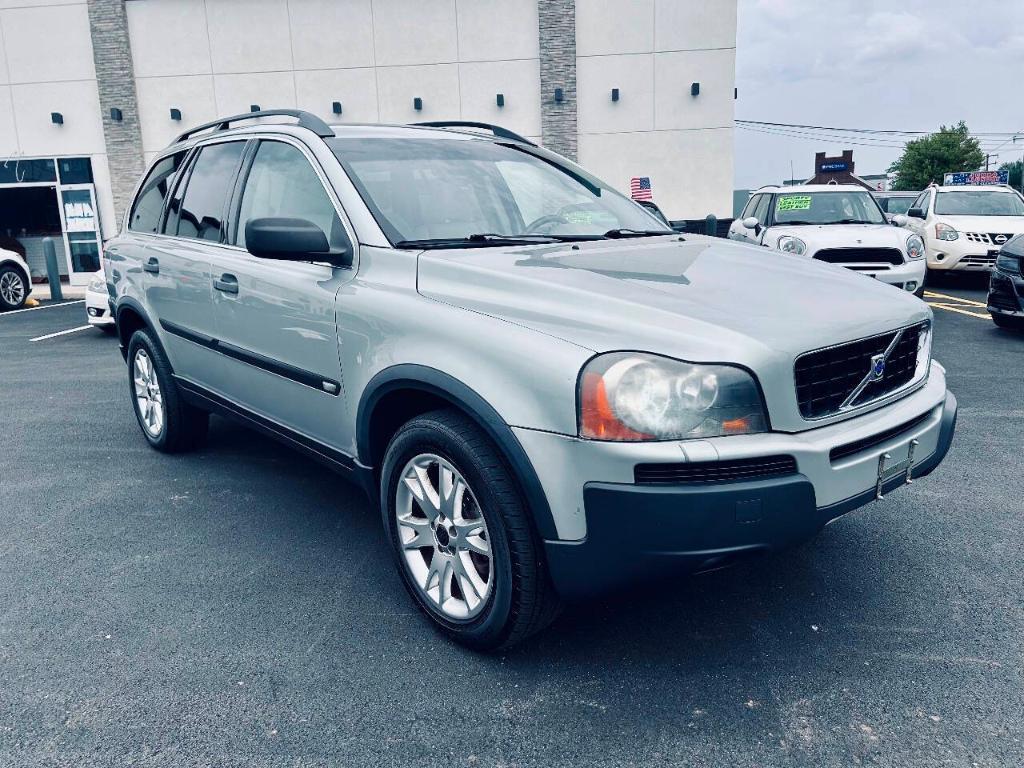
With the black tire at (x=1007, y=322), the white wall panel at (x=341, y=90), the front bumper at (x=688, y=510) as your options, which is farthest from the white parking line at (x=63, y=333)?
the black tire at (x=1007, y=322)

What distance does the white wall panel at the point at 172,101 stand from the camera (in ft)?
59.4

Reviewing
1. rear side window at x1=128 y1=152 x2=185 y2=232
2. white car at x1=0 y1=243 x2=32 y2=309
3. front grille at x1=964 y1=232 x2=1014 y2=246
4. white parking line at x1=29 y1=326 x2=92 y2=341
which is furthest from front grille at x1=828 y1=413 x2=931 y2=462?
white car at x1=0 y1=243 x2=32 y2=309

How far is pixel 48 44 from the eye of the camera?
58.7ft

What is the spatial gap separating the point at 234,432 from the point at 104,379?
9.27 ft

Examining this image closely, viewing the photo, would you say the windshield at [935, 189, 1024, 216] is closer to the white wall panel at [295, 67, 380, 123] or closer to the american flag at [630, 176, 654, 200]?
the american flag at [630, 176, 654, 200]

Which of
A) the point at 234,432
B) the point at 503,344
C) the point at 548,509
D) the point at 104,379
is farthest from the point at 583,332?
the point at 104,379

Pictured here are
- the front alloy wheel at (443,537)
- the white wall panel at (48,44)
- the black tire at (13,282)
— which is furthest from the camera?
the white wall panel at (48,44)

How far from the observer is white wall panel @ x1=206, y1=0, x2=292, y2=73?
17672 millimetres

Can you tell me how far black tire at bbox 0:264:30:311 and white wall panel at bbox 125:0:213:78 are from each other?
21.6 feet

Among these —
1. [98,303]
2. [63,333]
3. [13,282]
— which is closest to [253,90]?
[13,282]

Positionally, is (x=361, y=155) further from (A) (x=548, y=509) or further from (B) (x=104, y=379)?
(B) (x=104, y=379)

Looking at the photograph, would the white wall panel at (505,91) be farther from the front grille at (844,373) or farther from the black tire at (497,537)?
the black tire at (497,537)

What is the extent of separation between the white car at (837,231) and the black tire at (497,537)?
21.3 feet

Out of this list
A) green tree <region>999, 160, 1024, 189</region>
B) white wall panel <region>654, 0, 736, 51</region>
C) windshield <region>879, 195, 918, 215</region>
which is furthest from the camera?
green tree <region>999, 160, 1024, 189</region>
